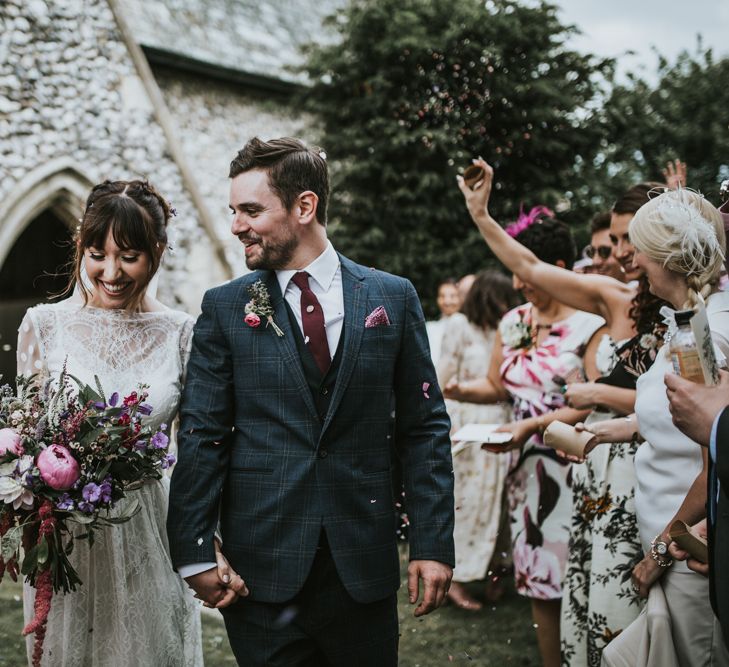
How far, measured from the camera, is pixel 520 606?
5852 mm

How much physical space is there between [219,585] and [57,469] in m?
0.59

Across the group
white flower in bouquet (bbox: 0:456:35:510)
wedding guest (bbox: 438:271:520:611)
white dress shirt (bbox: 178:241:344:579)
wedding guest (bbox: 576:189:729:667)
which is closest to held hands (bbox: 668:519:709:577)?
wedding guest (bbox: 576:189:729:667)

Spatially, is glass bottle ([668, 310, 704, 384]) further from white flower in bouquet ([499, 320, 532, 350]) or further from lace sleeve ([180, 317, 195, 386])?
white flower in bouquet ([499, 320, 532, 350])

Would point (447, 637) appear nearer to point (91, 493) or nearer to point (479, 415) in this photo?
point (479, 415)

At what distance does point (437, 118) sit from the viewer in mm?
13898

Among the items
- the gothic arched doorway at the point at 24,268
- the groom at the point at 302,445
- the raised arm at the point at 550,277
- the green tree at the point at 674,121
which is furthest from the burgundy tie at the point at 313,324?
the green tree at the point at 674,121

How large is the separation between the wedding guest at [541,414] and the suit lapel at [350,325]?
1.51 meters

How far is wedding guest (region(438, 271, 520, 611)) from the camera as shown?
6.38 metres

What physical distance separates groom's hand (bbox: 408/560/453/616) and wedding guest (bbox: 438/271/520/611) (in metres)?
3.83

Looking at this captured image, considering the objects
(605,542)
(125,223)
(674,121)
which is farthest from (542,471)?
(674,121)

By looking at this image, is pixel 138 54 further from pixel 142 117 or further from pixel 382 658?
pixel 382 658

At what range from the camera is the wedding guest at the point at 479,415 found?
6.38 m

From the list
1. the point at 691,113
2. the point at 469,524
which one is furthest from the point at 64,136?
the point at 691,113

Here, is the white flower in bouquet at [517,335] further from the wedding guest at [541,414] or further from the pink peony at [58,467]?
the pink peony at [58,467]
